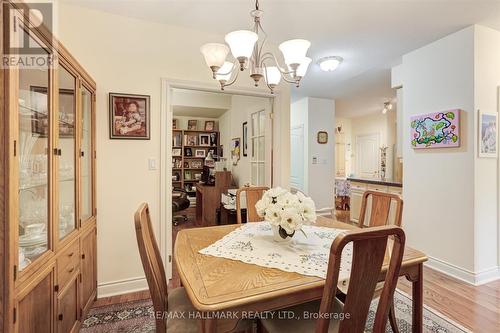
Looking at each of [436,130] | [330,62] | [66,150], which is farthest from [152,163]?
[436,130]

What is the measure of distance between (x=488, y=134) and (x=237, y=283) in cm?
294

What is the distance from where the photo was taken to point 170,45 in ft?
7.98

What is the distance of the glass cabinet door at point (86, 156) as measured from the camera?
74.1 inches

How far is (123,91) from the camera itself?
2258 millimetres

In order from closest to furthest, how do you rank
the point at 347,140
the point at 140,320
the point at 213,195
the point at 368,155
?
the point at 140,320 < the point at 213,195 < the point at 368,155 < the point at 347,140

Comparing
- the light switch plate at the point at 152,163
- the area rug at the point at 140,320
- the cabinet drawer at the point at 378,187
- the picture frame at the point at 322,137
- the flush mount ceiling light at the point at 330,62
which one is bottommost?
the area rug at the point at 140,320

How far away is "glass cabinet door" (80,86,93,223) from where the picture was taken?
6.17 feet

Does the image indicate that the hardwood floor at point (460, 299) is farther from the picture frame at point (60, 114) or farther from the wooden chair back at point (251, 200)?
the picture frame at point (60, 114)

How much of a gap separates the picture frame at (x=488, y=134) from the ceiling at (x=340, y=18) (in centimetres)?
87

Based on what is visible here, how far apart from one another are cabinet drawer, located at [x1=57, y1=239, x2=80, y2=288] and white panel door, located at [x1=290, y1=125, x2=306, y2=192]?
166 inches

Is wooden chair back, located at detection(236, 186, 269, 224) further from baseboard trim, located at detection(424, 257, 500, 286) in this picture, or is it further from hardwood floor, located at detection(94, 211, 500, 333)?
baseboard trim, located at detection(424, 257, 500, 286)

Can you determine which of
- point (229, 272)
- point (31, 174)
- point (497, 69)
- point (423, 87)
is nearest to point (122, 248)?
point (31, 174)

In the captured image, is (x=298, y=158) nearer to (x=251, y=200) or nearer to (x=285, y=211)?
(x=251, y=200)

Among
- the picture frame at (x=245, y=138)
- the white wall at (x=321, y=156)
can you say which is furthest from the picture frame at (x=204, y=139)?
the white wall at (x=321, y=156)
